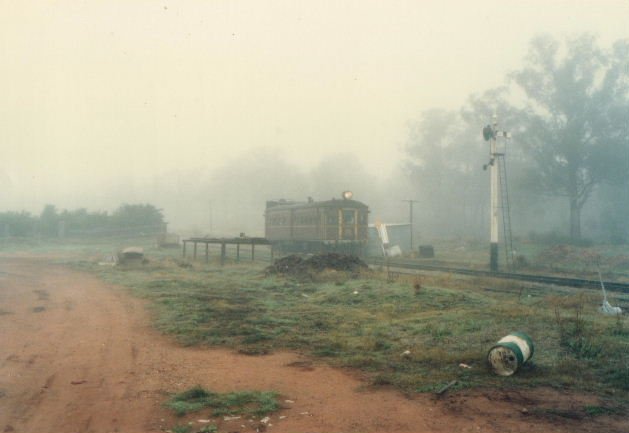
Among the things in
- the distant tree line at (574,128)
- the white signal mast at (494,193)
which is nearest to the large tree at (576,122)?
the distant tree line at (574,128)

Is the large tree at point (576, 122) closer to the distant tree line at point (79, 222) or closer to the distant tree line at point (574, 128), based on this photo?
the distant tree line at point (574, 128)

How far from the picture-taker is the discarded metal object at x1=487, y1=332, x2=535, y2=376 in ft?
22.5

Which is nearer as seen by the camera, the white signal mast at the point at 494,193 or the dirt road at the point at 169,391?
the dirt road at the point at 169,391

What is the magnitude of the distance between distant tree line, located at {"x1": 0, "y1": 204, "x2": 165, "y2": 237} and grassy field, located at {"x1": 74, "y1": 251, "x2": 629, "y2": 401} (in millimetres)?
36410

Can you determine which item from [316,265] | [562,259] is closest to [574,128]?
[562,259]

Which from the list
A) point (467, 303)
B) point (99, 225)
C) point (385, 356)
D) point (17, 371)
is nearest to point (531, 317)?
point (467, 303)

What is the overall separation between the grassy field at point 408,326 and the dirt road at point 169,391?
54 centimetres

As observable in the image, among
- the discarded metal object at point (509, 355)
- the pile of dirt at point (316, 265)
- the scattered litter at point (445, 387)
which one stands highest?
the pile of dirt at point (316, 265)

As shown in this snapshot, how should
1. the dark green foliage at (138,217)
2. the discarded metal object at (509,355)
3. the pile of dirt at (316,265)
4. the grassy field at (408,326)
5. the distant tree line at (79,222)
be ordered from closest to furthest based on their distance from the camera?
the discarded metal object at (509,355) < the grassy field at (408,326) < the pile of dirt at (316,265) < the distant tree line at (79,222) < the dark green foliage at (138,217)

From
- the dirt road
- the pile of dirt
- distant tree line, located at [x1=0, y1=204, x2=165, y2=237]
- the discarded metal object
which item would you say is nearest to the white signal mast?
the pile of dirt

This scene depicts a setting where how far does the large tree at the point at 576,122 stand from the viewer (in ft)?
119

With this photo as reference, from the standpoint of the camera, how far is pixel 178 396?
6.29 meters

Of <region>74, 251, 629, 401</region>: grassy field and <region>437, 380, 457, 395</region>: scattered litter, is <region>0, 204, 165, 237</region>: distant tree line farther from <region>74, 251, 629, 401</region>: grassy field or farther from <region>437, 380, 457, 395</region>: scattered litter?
<region>437, 380, 457, 395</region>: scattered litter

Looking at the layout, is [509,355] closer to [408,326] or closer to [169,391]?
[408,326]
